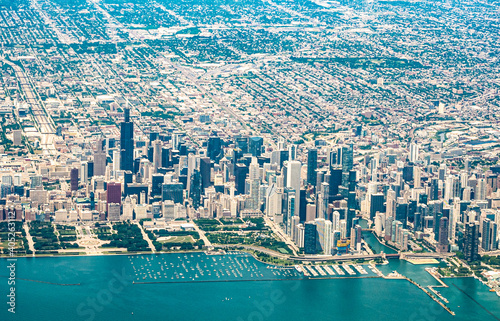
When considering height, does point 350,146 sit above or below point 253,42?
below

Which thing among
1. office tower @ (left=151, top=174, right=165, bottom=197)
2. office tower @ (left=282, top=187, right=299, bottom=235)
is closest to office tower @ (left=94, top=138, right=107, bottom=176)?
office tower @ (left=151, top=174, right=165, bottom=197)

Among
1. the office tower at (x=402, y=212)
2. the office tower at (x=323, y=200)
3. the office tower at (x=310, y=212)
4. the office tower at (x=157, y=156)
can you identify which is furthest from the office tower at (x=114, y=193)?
the office tower at (x=402, y=212)

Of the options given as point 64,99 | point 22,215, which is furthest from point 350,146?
point 64,99

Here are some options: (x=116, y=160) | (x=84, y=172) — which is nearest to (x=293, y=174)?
(x=116, y=160)

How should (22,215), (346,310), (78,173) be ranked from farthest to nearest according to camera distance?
(78,173), (22,215), (346,310)

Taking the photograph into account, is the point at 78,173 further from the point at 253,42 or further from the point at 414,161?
the point at 253,42

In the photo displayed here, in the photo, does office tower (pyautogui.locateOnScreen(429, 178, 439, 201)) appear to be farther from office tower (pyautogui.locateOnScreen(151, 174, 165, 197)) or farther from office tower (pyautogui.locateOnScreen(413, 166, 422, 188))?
office tower (pyautogui.locateOnScreen(151, 174, 165, 197))

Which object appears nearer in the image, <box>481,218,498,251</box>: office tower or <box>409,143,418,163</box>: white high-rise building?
<box>481,218,498,251</box>: office tower

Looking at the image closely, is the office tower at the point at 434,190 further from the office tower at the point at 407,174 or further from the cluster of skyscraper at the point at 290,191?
the office tower at the point at 407,174
